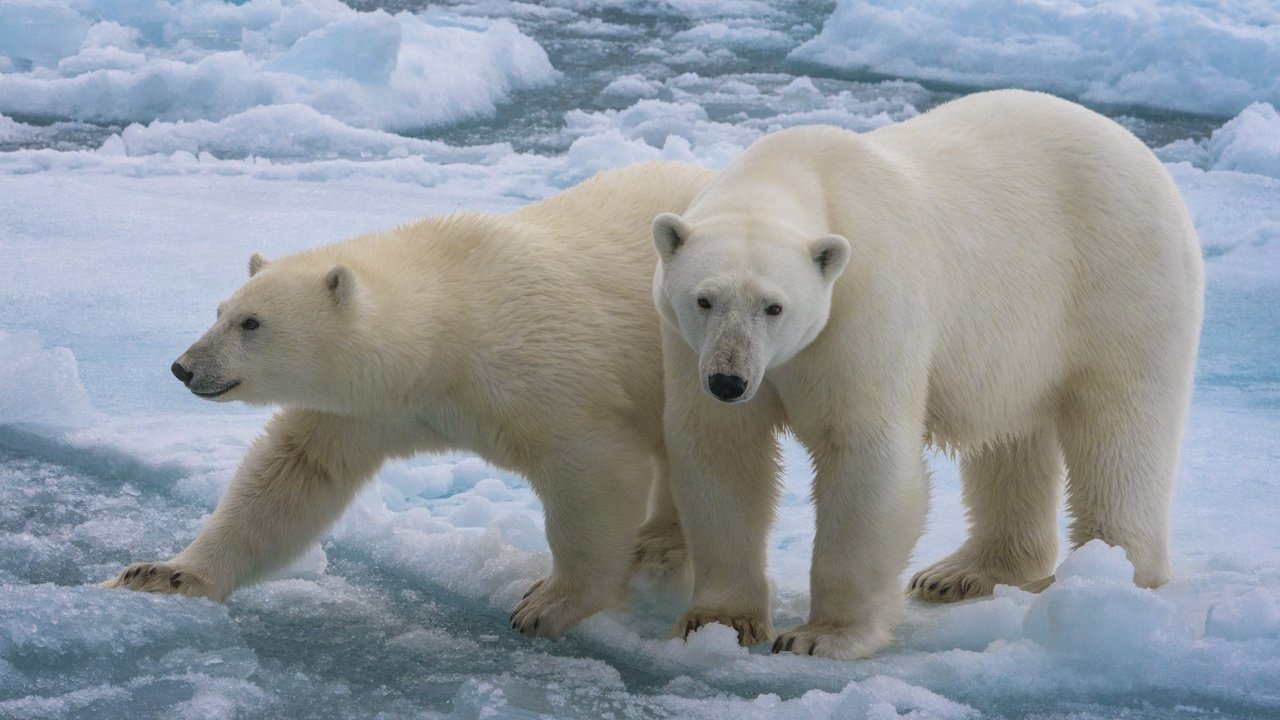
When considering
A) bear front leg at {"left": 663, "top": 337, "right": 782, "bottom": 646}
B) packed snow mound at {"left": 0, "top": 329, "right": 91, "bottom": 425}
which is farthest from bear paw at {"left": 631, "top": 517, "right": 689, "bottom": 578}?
packed snow mound at {"left": 0, "top": 329, "right": 91, "bottom": 425}

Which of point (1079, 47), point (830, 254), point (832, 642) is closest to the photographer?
point (830, 254)

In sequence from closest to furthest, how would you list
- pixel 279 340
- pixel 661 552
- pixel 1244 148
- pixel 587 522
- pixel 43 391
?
1. pixel 279 340
2. pixel 587 522
3. pixel 661 552
4. pixel 43 391
5. pixel 1244 148

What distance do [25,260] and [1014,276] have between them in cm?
676

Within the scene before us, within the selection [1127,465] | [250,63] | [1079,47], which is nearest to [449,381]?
[1127,465]

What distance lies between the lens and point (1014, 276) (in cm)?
400

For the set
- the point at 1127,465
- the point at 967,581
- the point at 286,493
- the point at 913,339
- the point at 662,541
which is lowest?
the point at 967,581

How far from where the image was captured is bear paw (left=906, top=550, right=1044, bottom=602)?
4.65 metres

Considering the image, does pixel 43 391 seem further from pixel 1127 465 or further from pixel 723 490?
pixel 1127 465

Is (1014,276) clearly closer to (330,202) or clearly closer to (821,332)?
(821,332)

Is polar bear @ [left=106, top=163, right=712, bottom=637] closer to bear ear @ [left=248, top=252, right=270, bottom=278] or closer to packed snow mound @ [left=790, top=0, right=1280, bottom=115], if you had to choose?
bear ear @ [left=248, top=252, right=270, bottom=278]

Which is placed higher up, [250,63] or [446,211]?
[250,63]

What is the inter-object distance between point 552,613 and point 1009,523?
1547 millimetres

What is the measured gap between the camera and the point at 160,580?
4117 millimetres

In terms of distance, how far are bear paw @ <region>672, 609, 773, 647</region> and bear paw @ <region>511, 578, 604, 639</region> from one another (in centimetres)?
29
